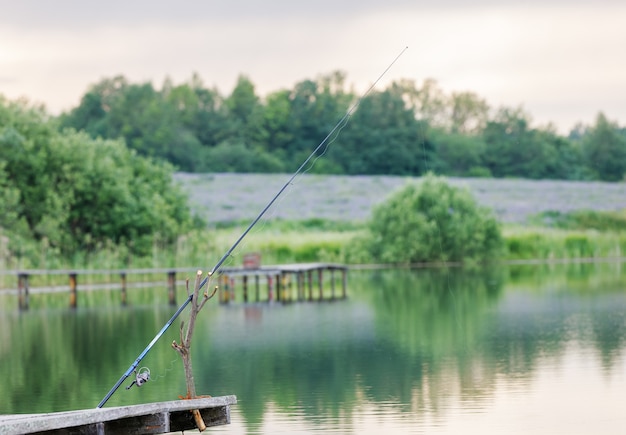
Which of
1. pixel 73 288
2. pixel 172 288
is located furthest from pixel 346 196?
pixel 73 288

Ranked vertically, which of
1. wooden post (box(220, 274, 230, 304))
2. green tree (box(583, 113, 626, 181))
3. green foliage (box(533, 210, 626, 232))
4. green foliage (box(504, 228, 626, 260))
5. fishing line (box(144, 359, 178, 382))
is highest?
green tree (box(583, 113, 626, 181))

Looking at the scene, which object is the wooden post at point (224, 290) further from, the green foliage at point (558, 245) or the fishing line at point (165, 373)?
the green foliage at point (558, 245)

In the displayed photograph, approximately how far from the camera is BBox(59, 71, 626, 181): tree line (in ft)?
241

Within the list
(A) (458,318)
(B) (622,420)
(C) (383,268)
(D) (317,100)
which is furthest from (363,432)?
(D) (317,100)

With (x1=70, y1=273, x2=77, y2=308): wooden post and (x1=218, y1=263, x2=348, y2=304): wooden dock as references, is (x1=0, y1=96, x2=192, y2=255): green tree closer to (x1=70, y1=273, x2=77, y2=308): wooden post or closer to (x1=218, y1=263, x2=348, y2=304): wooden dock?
(x1=218, y1=263, x2=348, y2=304): wooden dock

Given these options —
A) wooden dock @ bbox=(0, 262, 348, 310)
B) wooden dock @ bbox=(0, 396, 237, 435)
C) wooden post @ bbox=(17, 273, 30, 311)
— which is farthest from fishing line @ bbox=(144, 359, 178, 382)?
wooden post @ bbox=(17, 273, 30, 311)

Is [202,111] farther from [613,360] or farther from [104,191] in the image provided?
[613,360]

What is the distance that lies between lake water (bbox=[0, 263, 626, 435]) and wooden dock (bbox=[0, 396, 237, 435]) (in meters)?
1.46

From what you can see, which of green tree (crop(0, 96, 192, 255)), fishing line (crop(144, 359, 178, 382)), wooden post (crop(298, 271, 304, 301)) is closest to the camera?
fishing line (crop(144, 359, 178, 382))

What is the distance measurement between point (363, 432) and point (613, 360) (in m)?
6.21

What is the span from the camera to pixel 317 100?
261 ft

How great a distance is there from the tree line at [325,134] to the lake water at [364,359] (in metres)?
41.1

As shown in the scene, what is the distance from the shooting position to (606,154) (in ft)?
253

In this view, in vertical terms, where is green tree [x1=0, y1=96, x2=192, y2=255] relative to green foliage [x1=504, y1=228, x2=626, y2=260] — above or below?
above
